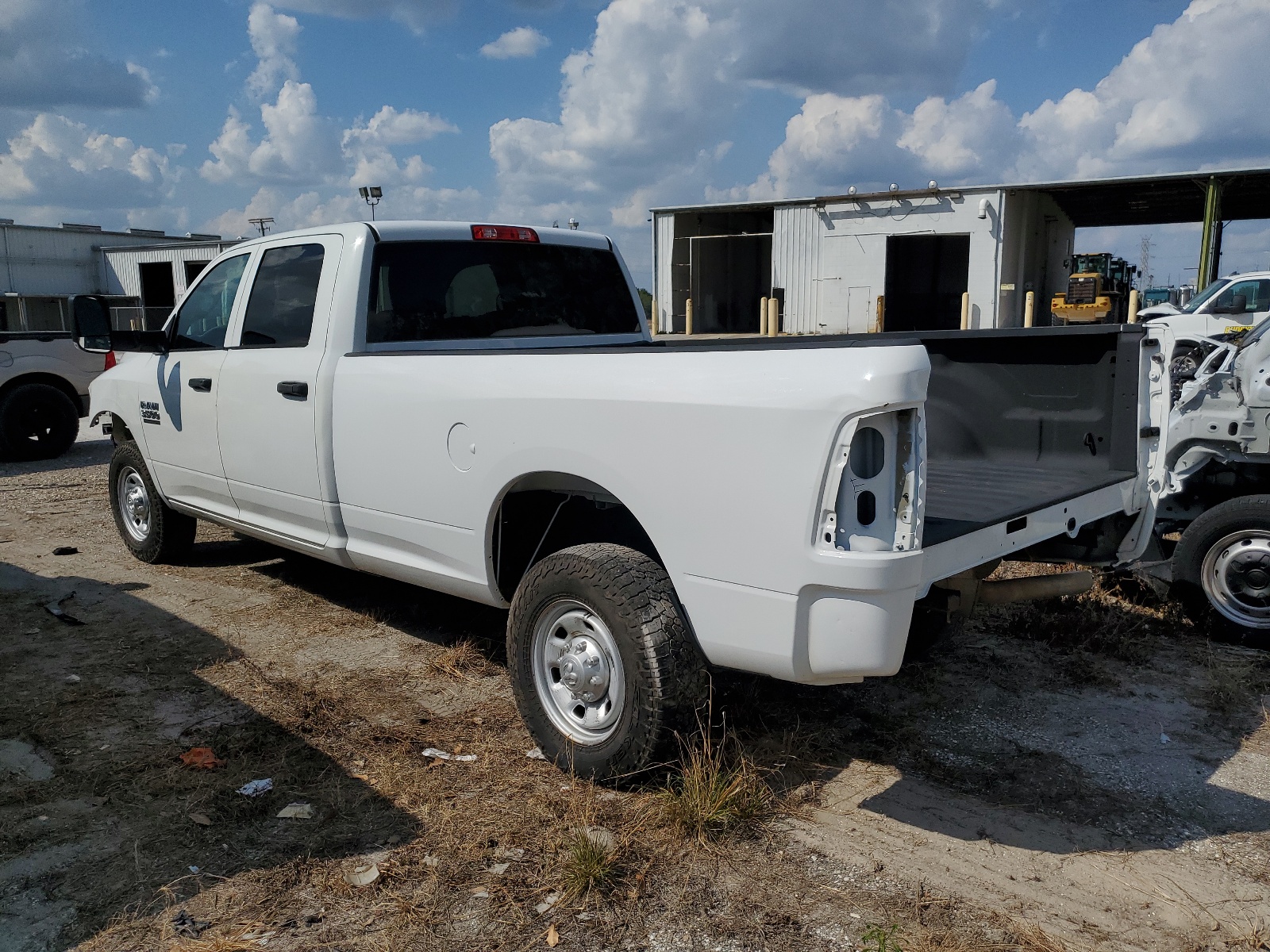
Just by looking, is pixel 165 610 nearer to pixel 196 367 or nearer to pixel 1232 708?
pixel 196 367

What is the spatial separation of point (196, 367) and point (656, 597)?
3.62 metres

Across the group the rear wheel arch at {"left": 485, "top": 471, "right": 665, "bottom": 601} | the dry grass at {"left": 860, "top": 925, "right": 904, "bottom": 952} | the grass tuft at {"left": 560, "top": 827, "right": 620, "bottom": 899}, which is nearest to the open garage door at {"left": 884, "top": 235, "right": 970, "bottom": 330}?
the rear wheel arch at {"left": 485, "top": 471, "right": 665, "bottom": 601}

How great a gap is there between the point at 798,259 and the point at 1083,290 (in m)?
7.70

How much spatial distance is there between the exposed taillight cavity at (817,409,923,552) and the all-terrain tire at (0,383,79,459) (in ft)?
39.7

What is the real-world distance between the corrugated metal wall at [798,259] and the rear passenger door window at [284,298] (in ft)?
77.8

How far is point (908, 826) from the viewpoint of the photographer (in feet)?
11.2

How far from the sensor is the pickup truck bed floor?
3395mm

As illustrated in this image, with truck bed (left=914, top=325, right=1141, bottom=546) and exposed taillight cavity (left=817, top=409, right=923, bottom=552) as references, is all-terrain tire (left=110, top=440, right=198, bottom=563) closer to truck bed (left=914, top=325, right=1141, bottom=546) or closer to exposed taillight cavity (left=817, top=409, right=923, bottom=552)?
truck bed (left=914, top=325, right=1141, bottom=546)

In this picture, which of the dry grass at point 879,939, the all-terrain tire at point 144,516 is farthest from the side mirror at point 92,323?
the dry grass at point 879,939

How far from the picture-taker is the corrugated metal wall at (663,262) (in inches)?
1217

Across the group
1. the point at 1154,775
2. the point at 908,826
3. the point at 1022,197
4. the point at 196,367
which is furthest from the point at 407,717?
the point at 1022,197

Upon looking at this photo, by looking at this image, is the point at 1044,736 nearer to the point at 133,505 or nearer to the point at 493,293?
the point at 493,293

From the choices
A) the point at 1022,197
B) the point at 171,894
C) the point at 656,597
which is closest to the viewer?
the point at 171,894

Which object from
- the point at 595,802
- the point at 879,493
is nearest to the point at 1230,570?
the point at 879,493
